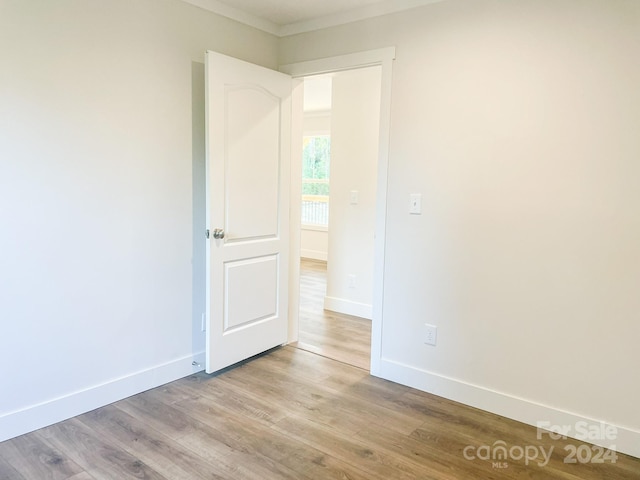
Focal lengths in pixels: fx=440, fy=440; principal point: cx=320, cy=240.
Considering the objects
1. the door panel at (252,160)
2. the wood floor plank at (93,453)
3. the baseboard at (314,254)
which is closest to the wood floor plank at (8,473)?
the wood floor plank at (93,453)

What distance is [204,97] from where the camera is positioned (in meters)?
2.87

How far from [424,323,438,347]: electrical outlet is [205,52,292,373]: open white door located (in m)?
1.16

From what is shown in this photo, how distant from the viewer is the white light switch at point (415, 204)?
9.04 feet

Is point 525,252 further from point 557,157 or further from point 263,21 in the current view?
point 263,21

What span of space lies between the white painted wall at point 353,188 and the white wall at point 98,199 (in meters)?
1.61

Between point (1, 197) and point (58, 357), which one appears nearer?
point (1, 197)

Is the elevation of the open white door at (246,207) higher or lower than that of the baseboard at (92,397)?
higher

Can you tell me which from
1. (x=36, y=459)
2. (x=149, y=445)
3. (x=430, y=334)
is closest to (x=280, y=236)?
(x=430, y=334)

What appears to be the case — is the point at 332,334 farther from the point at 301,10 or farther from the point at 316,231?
the point at 316,231

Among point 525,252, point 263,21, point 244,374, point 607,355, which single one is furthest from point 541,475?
point 263,21

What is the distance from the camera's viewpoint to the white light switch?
276cm

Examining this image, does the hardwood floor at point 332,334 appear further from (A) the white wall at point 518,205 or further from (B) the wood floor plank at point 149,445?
(B) the wood floor plank at point 149,445

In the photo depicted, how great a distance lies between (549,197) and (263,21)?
2289 millimetres

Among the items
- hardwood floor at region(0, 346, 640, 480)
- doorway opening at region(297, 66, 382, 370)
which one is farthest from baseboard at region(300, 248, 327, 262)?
hardwood floor at region(0, 346, 640, 480)
